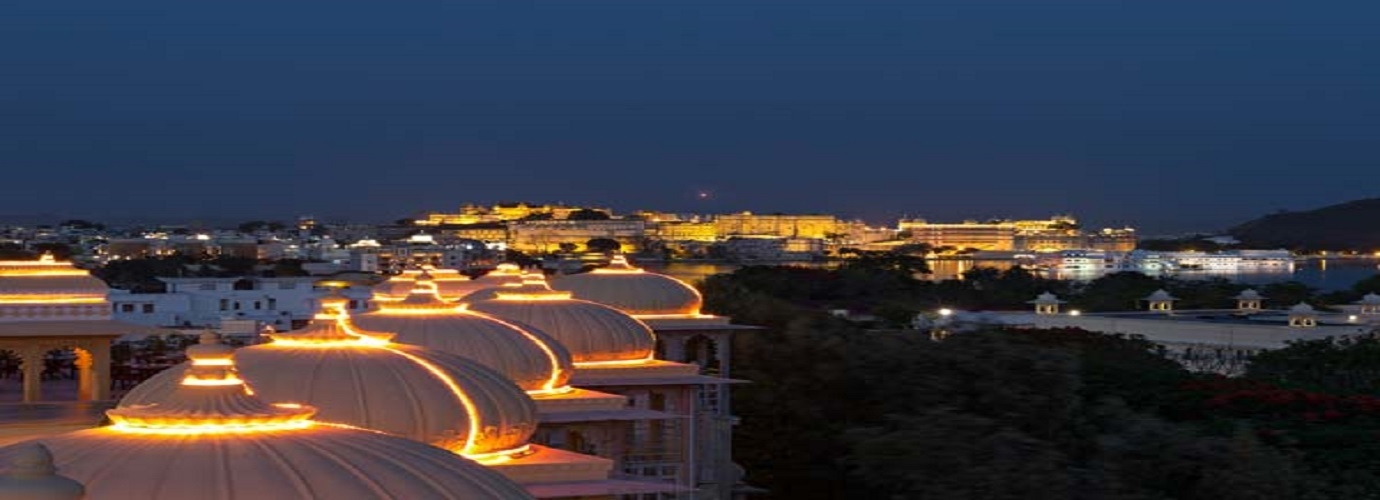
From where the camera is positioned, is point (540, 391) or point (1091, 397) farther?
point (1091, 397)

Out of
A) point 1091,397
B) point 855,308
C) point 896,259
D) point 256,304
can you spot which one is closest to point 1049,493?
point 1091,397

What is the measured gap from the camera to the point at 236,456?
786 cm

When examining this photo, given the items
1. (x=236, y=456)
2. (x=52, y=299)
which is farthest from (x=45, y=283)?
(x=236, y=456)

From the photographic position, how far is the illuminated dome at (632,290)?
2864 centimetres

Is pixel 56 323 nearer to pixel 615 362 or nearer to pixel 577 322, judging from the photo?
pixel 577 322

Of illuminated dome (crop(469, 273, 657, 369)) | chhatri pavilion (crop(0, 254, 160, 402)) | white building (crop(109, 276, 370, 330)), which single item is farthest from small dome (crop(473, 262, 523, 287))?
white building (crop(109, 276, 370, 330))

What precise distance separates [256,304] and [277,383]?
36.3 m

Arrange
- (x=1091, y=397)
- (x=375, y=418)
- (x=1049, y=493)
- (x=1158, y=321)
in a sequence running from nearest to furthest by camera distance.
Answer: (x=375, y=418) < (x=1049, y=493) < (x=1091, y=397) < (x=1158, y=321)

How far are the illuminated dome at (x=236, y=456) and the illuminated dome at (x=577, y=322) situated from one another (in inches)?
486

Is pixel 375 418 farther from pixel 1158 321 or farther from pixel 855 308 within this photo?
pixel 855 308

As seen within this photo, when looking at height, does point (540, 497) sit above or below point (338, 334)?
below

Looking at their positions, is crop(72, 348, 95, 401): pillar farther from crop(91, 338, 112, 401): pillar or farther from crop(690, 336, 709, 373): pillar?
crop(690, 336, 709, 373): pillar

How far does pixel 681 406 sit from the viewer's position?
23062mm

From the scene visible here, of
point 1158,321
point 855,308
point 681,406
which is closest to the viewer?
point 681,406
